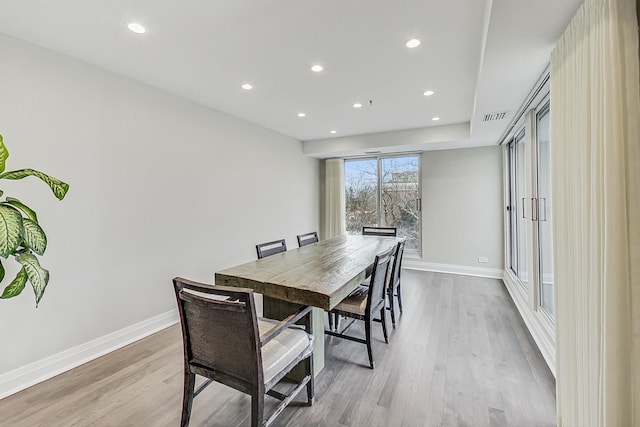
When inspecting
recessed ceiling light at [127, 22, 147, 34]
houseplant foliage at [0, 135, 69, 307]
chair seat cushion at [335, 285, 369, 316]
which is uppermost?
recessed ceiling light at [127, 22, 147, 34]

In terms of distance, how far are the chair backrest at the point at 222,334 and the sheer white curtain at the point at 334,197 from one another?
4.82 meters

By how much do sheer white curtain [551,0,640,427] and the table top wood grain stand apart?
1.21 metres

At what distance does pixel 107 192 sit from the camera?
2.61 metres

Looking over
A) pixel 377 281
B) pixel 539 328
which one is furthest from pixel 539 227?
pixel 377 281

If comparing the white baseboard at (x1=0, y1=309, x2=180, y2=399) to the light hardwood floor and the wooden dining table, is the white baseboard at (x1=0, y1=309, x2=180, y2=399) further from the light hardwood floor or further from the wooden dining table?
the wooden dining table

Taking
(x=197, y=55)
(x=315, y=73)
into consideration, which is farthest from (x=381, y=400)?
(x=197, y=55)

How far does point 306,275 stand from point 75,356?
2.15 metres

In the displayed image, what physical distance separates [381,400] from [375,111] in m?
3.36

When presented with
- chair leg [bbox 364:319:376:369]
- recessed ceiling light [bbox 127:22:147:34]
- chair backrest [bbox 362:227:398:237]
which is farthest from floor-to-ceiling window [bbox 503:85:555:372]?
recessed ceiling light [bbox 127:22:147:34]

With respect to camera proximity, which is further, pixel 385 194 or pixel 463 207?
pixel 385 194

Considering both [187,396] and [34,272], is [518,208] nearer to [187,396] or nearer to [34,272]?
[187,396]

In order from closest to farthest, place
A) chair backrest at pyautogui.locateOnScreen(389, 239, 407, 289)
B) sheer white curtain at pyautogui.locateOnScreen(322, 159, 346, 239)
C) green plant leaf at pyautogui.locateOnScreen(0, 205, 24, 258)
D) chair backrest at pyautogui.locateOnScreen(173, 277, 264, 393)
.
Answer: chair backrest at pyautogui.locateOnScreen(173, 277, 264, 393)
green plant leaf at pyautogui.locateOnScreen(0, 205, 24, 258)
chair backrest at pyautogui.locateOnScreen(389, 239, 407, 289)
sheer white curtain at pyautogui.locateOnScreen(322, 159, 346, 239)

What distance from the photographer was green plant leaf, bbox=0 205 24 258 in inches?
55.4

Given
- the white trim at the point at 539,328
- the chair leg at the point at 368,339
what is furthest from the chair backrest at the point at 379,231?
the chair leg at the point at 368,339
